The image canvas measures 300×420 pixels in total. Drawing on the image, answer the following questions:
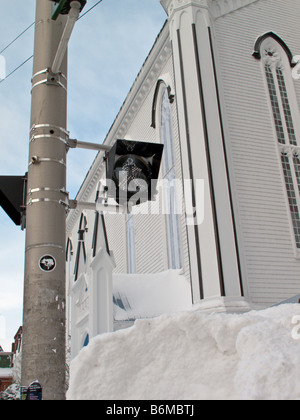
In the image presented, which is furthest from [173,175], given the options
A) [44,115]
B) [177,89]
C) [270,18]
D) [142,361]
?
[142,361]

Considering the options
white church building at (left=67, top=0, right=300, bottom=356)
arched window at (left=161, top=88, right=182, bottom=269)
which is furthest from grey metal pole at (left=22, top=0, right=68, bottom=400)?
arched window at (left=161, top=88, right=182, bottom=269)

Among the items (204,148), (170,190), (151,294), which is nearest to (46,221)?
(204,148)

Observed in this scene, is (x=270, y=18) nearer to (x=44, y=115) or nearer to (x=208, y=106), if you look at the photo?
(x=208, y=106)

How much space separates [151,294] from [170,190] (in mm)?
3998

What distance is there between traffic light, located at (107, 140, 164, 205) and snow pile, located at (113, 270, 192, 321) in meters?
9.29

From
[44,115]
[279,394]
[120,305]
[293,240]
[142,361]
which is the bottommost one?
[279,394]

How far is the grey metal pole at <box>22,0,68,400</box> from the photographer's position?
2725 millimetres

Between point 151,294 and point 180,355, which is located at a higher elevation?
point 151,294

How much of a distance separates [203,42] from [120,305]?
8309mm

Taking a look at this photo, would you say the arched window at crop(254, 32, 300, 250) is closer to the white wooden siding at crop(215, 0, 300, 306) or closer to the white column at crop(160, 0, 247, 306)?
the white wooden siding at crop(215, 0, 300, 306)

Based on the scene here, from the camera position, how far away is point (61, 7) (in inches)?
121

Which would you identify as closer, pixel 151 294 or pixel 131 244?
pixel 151 294

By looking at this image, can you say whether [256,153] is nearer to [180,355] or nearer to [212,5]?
[212,5]

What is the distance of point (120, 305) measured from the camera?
13047mm
